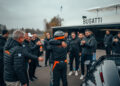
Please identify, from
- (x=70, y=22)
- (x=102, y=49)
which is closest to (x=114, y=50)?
(x=102, y=49)

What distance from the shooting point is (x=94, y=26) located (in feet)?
42.6

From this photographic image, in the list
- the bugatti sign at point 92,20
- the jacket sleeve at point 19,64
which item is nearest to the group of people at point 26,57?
the jacket sleeve at point 19,64

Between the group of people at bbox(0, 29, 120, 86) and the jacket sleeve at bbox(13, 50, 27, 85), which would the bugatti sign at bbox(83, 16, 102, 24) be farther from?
the jacket sleeve at bbox(13, 50, 27, 85)

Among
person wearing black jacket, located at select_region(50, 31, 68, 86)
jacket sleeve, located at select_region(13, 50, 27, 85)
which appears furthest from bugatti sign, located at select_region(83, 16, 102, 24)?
jacket sleeve, located at select_region(13, 50, 27, 85)

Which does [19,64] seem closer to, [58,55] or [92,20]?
[58,55]

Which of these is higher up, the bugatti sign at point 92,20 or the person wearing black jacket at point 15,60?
the bugatti sign at point 92,20

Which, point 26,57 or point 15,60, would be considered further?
point 26,57

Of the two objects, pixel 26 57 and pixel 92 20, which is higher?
pixel 92 20

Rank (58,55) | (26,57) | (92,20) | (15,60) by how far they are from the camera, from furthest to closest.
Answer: (92,20) < (58,55) < (26,57) < (15,60)

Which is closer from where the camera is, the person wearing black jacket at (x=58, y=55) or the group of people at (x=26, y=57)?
the group of people at (x=26, y=57)

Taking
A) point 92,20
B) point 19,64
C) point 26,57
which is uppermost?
point 92,20

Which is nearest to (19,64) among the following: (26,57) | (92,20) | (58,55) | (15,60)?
(15,60)

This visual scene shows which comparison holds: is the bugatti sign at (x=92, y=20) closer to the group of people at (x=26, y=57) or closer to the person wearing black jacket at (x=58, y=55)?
the group of people at (x=26, y=57)

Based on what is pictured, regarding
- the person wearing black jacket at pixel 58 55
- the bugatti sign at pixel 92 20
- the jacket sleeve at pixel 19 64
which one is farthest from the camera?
the bugatti sign at pixel 92 20
